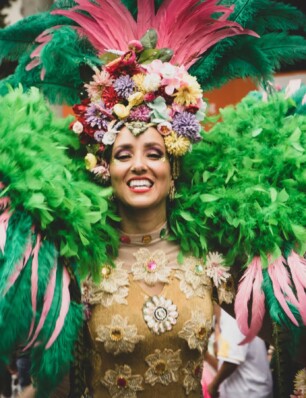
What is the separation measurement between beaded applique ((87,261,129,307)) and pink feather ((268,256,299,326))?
0.54 m

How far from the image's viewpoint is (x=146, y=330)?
2.14 m

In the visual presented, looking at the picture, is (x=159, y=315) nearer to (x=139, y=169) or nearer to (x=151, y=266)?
(x=151, y=266)

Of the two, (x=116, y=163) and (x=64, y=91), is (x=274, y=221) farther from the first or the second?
A: (x=64, y=91)

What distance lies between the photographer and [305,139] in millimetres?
2301

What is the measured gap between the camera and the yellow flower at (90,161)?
2230mm

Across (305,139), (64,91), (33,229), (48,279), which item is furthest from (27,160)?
(305,139)

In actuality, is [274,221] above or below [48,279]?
above

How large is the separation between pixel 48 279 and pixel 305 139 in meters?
1.12

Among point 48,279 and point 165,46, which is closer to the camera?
point 48,279

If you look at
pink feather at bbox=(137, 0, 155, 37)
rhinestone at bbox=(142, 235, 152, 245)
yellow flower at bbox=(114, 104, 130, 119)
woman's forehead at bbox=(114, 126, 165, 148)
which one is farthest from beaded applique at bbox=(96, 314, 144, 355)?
pink feather at bbox=(137, 0, 155, 37)

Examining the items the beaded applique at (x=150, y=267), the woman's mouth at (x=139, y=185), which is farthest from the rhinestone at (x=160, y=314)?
the woman's mouth at (x=139, y=185)

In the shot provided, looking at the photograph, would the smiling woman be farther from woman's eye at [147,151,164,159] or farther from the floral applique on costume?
the floral applique on costume

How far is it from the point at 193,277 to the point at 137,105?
2.25ft

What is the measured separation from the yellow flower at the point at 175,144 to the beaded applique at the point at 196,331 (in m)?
0.60
